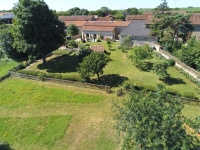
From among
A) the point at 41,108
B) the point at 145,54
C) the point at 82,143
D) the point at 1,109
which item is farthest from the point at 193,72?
the point at 1,109

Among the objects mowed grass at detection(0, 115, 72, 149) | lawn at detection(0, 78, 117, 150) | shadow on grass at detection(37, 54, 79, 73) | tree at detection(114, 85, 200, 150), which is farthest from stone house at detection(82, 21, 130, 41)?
tree at detection(114, 85, 200, 150)

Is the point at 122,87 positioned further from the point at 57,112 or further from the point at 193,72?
the point at 193,72

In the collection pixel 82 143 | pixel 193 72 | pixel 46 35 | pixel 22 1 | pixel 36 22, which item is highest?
pixel 22 1

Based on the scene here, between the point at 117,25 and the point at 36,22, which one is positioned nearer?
the point at 36,22

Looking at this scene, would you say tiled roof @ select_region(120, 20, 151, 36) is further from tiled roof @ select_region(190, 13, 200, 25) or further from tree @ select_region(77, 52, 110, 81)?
tree @ select_region(77, 52, 110, 81)

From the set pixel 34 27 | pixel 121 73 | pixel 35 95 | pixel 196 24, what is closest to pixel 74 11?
pixel 196 24
